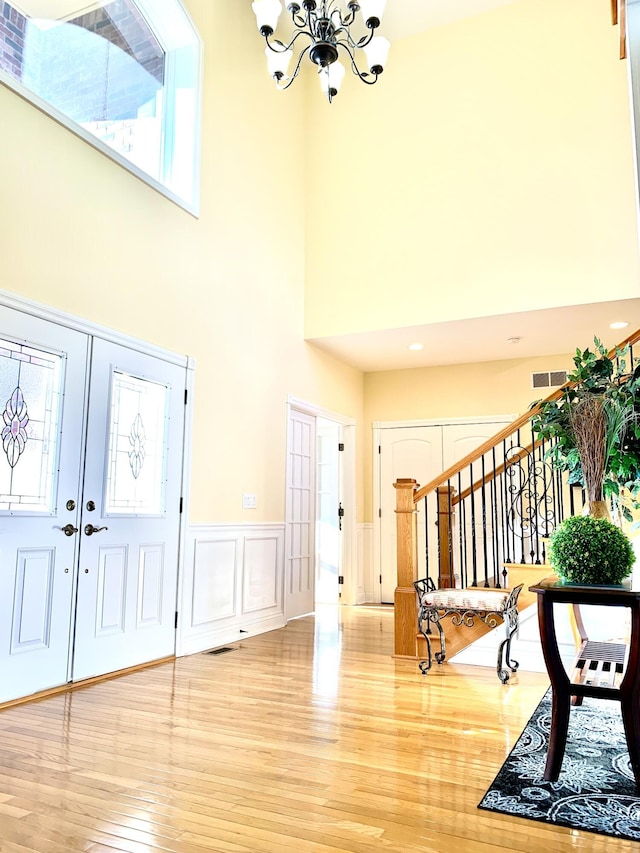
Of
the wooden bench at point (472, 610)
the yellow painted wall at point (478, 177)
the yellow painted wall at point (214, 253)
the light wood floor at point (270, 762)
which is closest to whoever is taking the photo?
the light wood floor at point (270, 762)

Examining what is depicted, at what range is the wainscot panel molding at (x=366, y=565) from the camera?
7988 millimetres

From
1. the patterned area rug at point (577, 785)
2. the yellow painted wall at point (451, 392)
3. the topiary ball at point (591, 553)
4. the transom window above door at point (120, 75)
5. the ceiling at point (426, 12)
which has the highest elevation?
the ceiling at point (426, 12)

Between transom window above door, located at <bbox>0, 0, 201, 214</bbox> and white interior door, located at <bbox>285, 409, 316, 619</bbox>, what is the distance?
8.55ft

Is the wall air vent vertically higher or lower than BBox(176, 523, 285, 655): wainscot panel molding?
higher

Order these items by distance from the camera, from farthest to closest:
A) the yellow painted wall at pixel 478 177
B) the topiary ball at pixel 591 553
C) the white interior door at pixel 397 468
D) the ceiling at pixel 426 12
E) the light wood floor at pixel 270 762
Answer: the white interior door at pixel 397 468, the ceiling at pixel 426 12, the yellow painted wall at pixel 478 177, the topiary ball at pixel 591 553, the light wood floor at pixel 270 762

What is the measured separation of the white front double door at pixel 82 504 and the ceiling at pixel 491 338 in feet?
8.71

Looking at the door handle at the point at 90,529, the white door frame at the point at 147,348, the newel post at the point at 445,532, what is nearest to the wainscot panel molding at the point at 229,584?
the white door frame at the point at 147,348

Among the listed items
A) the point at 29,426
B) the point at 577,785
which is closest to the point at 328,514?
the point at 29,426

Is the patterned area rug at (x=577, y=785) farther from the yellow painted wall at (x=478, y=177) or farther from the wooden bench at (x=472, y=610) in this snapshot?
the yellow painted wall at (x=478, y=177)

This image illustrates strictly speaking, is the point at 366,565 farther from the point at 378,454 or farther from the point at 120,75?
the point at 120,75

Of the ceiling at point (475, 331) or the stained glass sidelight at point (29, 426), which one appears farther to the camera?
the ceiling at point (475, 331)

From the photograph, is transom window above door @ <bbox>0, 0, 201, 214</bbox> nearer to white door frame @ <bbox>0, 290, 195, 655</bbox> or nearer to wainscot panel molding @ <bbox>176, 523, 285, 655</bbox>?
white door frame @ <bbox>0, 290, 195, 655</bbox>

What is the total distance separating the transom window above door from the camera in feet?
13.1

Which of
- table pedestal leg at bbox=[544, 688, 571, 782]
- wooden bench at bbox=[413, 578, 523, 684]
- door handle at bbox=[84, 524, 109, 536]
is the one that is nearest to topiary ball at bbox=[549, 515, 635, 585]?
table pedestal leg at bbox=[544, 688, 571, 782]
